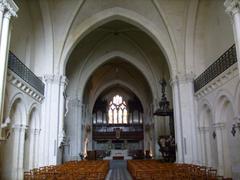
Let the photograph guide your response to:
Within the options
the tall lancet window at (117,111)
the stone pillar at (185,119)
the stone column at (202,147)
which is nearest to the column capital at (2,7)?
the stone pillar at (185,119)

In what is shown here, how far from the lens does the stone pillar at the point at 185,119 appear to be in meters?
16.7

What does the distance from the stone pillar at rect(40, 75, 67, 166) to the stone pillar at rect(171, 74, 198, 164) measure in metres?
7.84

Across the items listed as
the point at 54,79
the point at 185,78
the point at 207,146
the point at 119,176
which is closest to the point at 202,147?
the point at 207,146

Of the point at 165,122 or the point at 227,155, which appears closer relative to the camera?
the point at 227,155

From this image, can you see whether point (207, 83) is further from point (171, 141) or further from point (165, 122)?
point (165, 122)

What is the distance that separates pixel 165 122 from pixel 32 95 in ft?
50.6

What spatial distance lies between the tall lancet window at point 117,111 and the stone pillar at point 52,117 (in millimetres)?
23228

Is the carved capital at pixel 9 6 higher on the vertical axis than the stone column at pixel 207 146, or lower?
higher

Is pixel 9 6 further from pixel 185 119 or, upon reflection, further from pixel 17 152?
pixel 185 119

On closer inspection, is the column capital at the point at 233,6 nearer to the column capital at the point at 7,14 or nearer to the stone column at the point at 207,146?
the column capital at the point at 7,14

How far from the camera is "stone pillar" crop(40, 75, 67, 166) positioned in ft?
54.3

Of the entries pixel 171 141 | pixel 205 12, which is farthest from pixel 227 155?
pixel 205 12

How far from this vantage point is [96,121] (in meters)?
39.8

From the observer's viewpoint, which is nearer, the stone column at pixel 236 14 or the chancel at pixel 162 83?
the stone column at pixel 236 14
